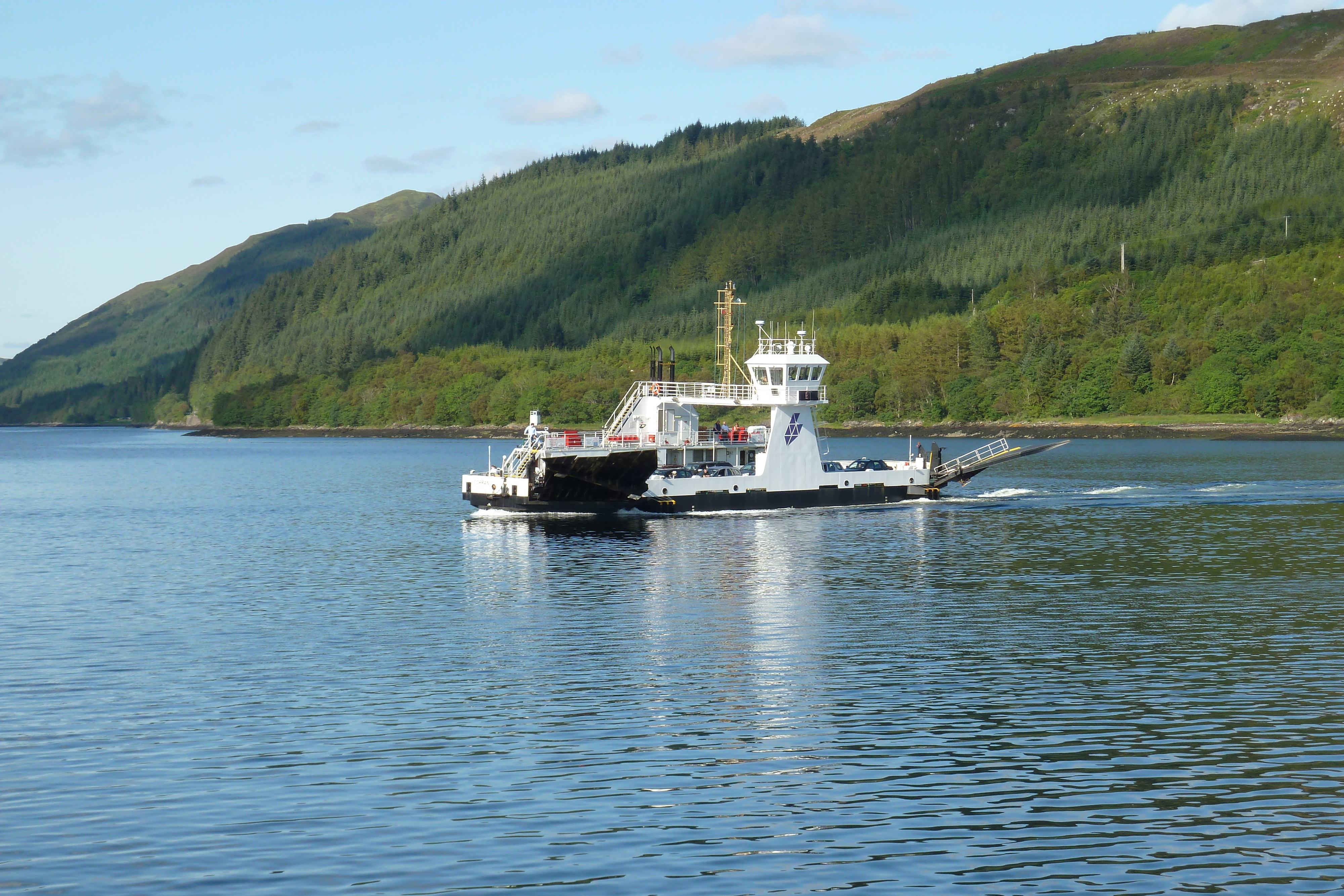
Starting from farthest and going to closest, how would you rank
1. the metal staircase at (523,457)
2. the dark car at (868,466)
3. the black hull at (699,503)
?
the dark car at (868,466)
the black hull at (699,503)
the metal staircase at (523,457)

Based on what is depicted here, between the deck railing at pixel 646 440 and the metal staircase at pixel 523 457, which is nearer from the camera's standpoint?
the metal staircase at pixel 523 457

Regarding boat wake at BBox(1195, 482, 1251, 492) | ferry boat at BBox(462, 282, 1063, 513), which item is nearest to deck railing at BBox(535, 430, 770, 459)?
ferry boat at BBox(462, 282, 1063, 513)

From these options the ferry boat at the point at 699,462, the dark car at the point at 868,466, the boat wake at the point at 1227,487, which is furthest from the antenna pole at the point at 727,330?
the boat wake at the point at 1227,487

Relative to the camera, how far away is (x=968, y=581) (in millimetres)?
52688

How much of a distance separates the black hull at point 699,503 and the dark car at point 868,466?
9.26 ft

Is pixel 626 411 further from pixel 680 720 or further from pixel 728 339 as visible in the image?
pixel 680 720

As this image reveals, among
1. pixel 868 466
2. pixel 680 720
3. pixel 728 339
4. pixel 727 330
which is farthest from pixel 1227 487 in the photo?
pixel 680 720

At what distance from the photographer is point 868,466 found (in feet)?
300

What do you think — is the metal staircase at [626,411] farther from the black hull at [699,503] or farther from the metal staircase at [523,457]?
the black hull at [699,503]

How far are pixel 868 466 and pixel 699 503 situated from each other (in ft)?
51.7

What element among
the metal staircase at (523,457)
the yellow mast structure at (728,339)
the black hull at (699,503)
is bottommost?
the black hull at (699,503)

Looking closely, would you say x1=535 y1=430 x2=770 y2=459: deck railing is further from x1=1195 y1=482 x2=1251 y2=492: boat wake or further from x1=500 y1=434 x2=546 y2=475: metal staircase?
x1=1195 y1=482 x2=1251 y2=492: boat wake

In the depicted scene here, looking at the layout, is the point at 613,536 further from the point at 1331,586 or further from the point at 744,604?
the point at 1331,586

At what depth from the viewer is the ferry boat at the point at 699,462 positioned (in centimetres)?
7969
